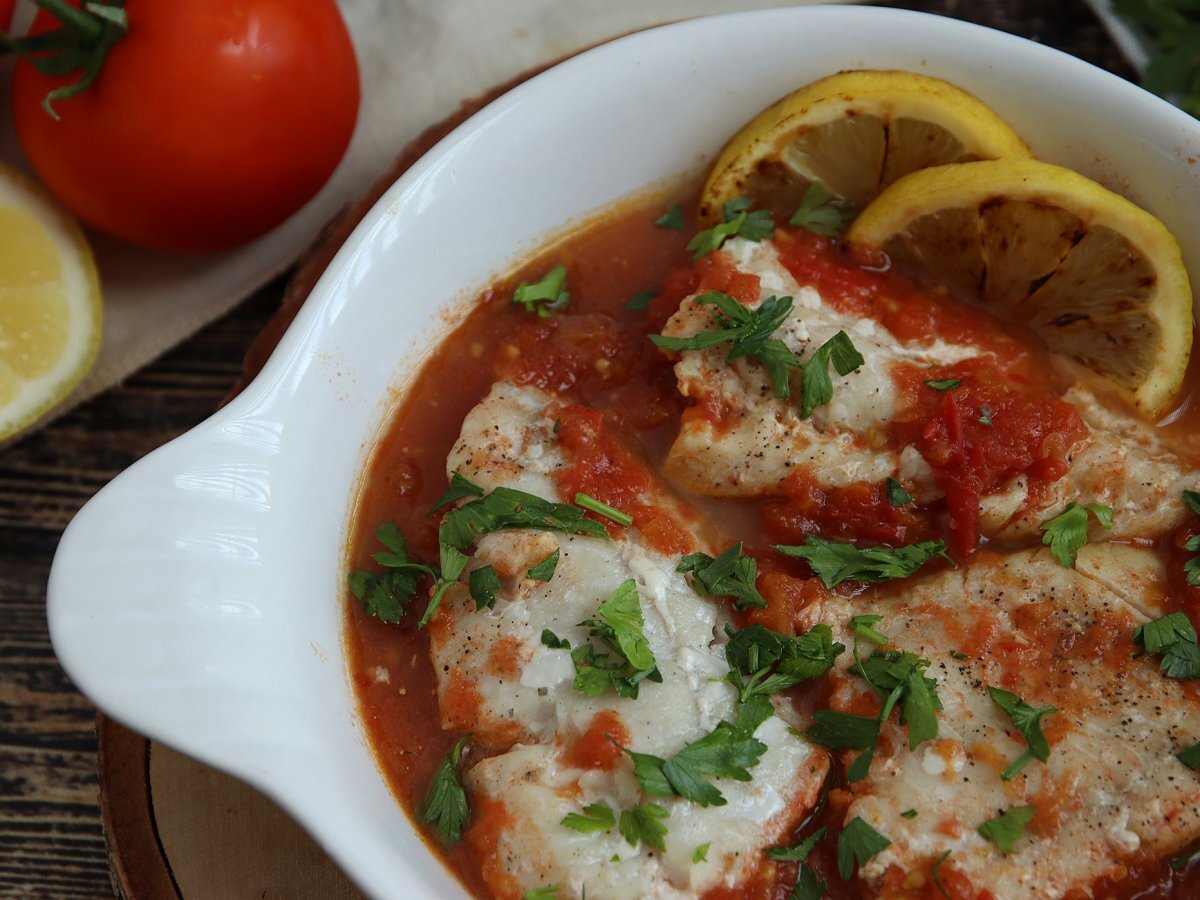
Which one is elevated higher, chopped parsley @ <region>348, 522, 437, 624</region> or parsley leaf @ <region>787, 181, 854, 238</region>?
parsley leaf @ <region>787, 181, 854, 238</region>

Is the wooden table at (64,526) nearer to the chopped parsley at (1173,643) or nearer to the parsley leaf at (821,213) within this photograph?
the parsley leaf at (821,213)

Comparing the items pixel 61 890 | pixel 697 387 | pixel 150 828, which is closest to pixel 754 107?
pixel 697 387

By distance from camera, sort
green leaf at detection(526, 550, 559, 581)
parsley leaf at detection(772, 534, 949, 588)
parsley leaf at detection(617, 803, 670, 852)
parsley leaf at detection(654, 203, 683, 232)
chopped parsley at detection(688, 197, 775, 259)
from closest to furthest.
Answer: parsley leaf at detection(617, 803, 670, 852)
green leaf at detection(526, 550, 559, 581)
parsley leaf at detection(772, 534, 949, 588)
chopped parsley at detection(688, 197, 775, 259)
parsley leaf at detection(654, 203, 683, 232)

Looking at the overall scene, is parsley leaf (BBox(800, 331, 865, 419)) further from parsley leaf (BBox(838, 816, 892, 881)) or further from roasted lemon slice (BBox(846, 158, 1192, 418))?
parsley leaf (BBox(838, 816, 892, 881))

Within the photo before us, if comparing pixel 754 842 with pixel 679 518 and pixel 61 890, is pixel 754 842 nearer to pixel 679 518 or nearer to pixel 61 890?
pixel 679 518

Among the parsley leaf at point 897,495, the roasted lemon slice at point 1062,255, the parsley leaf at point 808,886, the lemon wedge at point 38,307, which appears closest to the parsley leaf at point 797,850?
the parsley leaf at point 808,886

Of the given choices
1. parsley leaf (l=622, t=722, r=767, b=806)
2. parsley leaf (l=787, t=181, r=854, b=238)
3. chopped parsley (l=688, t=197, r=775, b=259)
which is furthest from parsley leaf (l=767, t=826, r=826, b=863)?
parsley leaf (l=787, t=181, r=854, b=238)

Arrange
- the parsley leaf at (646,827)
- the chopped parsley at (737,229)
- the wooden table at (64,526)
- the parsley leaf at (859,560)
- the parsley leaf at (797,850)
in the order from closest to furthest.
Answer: the parsley leaf at (646,827), the parsley leaf at (797,850), the parsley leaf at (859,560), the chopped parsley at (737,229), the wooden table at (64,526)
